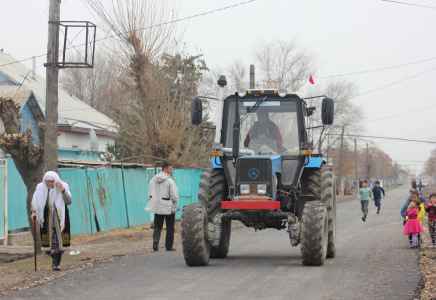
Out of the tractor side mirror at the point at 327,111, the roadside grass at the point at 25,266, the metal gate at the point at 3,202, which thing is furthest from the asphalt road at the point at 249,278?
the metal gate at the point at 3,202

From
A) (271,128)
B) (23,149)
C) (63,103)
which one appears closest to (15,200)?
(23,149)

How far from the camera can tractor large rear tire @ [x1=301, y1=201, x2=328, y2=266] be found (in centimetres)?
845

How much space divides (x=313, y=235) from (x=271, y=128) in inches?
91.2

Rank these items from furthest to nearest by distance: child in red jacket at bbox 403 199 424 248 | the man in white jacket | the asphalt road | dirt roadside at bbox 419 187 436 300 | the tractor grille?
child in red jacket at bbox 403 199 424 248
the man in white jacket
the tractor grille
the asphalt road
dirt roadside at bbox 419 187 436 300

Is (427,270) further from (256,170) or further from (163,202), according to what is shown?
(163,202)

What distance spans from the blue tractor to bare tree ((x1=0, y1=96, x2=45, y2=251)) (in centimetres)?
400

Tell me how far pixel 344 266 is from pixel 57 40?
7.53 meters

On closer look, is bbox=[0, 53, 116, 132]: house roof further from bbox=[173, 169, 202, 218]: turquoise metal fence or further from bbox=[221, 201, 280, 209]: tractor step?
bbox=[221, 201, 280, 209]: tractor step

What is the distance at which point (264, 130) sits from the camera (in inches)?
390

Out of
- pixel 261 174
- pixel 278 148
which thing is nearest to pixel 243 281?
pixel 261 174

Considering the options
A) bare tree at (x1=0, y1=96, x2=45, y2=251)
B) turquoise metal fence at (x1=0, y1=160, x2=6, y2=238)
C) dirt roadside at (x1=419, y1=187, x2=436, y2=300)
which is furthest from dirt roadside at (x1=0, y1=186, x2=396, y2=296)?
dirt roadside at (x1=419, y1=187, x2=436, y2=300)

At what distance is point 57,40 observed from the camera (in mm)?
11664

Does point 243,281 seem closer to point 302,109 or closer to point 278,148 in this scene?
point 278,148

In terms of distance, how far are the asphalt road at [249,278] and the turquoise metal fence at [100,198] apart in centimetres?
434
